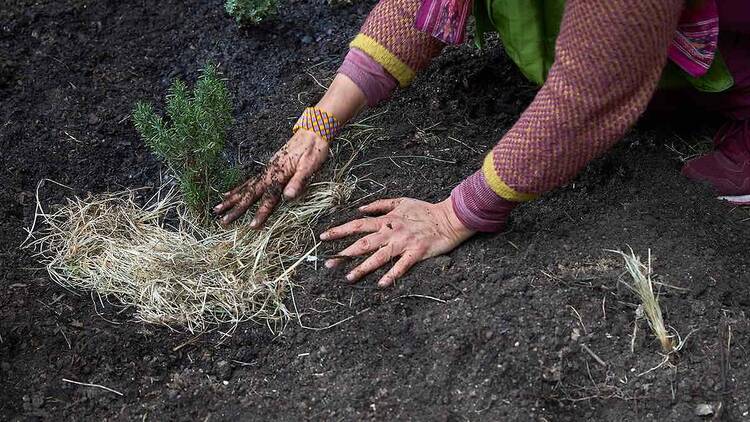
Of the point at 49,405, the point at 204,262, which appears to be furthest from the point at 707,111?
the point at 49,405

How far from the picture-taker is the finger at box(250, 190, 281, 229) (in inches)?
92.6

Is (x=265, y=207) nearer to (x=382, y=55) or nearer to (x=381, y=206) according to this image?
(x=381, y=206)

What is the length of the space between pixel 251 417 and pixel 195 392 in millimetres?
170

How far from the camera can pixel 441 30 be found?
227cm

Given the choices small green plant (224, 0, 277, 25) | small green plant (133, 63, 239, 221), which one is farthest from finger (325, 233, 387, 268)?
small green plant (224, 0, 277, 25)

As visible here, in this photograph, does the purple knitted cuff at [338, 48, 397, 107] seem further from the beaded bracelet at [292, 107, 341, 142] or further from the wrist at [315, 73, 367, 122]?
the beaded bracelet at [292, 107, 341, 142]

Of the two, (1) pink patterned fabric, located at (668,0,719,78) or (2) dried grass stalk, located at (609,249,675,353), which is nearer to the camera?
(2) dried grass stalk, located at (609,249,675,353)

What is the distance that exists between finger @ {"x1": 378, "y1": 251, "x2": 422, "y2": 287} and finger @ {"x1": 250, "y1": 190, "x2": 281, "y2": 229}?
40 cm

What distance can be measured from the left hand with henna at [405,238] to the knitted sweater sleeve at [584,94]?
164 millimetres

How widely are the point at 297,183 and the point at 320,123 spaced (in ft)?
0.59

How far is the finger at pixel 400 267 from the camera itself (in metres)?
2.16

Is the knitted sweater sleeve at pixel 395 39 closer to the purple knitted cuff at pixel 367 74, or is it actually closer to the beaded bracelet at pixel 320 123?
the purple knitted cuff at pixel 367 74

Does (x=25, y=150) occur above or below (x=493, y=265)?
above

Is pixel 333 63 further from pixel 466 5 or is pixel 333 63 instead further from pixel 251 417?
pixel 251 417
